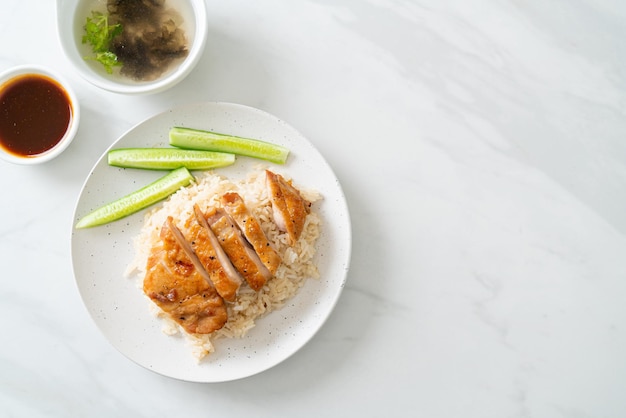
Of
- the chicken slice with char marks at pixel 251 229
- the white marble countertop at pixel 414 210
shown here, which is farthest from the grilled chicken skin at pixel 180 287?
the white marble countertop at pixel 414 210

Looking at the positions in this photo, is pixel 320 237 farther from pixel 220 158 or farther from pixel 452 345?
pixel 452 345

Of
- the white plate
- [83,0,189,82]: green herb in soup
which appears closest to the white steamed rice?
the white plate

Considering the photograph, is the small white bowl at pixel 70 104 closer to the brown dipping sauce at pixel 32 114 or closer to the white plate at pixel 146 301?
the brown dipping sauce at pixel 32 114

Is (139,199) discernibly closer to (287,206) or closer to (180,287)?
(180,287)

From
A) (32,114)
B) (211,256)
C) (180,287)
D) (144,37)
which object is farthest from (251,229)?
(32,114)

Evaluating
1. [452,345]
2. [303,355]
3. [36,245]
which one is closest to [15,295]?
[36,245]

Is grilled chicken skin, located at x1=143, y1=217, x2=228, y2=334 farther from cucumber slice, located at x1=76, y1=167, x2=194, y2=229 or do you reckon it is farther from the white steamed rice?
cucumber slice, located at x1=76, y1=167, x2=194, y2=229
